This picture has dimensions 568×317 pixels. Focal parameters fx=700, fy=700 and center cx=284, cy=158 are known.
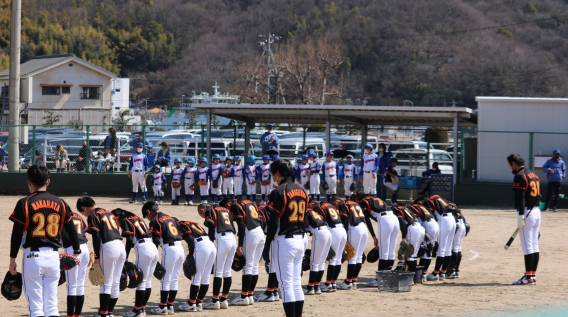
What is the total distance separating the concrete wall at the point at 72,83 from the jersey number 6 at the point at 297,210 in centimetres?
5754

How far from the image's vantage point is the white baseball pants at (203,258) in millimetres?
8945

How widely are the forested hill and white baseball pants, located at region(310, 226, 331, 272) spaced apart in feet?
215

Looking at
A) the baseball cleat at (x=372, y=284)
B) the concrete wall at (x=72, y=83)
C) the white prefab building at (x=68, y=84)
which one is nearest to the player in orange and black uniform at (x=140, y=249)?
the baseball cleat at (x=372, y=284)

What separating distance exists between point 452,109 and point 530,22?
78.7 meters

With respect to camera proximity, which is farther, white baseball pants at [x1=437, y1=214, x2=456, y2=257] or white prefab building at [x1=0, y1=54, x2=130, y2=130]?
white prefab building at [x1=0, y1=54, x2=130, y2=130]

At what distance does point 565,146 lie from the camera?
21938 mm

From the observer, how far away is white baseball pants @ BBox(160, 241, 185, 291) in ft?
28.6

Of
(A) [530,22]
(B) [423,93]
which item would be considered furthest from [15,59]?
(A) [530,22]

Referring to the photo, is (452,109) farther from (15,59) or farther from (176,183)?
(15,59)

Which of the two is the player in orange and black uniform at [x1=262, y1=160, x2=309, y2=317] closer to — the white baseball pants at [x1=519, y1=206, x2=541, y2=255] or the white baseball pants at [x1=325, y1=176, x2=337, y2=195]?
the white baseball pants at [x1=519, y1=206, x2=541, y2=255]

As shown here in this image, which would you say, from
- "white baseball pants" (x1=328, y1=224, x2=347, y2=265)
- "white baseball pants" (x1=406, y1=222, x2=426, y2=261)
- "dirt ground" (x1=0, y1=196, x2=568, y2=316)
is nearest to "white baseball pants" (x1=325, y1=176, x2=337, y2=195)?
"dirt ground" (x1=0, y1=196, x2=568, y2=316)

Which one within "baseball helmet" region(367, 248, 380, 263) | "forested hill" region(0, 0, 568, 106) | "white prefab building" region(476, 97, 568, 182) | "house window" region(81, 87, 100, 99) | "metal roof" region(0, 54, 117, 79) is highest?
"forested hill" region(0, 0, 568, 106)

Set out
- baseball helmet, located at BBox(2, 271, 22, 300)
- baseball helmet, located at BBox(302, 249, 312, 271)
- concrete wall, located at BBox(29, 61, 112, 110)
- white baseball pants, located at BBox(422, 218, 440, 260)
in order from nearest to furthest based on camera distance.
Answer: baseball helmet, located at BBox(2, 271, 22, 300), baseball helmet, located at BBox(302, 249, 312, 271), white baseball pants, located at BBox(422, 218, 440, 260), concrete wall, located at BBox(29, 61, 112, 110)

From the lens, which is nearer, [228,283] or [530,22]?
[228,283]
